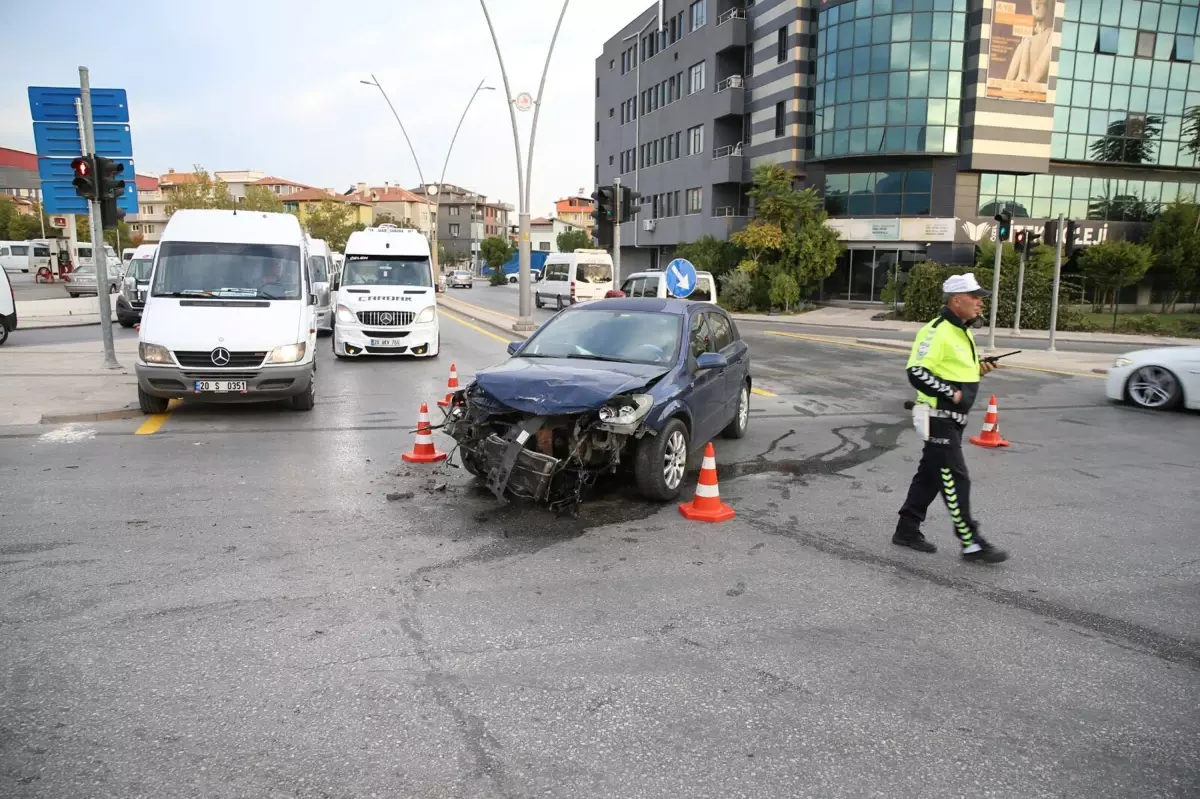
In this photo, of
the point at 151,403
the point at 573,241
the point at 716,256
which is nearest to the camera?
the point at 151,403

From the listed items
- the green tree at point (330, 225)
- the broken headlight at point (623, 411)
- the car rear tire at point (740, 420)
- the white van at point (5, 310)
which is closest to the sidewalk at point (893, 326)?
the car rear tire at point (740, 420)

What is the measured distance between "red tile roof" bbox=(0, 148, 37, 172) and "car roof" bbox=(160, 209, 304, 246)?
135 metres

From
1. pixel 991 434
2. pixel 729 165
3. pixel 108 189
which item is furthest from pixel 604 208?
pixel 729 165

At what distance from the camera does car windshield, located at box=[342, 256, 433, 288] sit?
16422 mm

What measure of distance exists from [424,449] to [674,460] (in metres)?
2.61

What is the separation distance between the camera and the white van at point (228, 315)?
30.9 ft

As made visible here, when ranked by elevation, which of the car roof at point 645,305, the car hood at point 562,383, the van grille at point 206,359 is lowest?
the van grille at point 206,359

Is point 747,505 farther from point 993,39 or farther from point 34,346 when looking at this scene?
point 993,39

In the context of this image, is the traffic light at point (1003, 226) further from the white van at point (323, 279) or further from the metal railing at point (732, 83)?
the metal railing at point (732, 83)

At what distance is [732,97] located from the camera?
4425cm

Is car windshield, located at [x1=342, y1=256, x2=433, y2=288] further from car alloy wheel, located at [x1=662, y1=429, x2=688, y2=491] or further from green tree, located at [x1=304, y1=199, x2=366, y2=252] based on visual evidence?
green tree, located at [x1=304, y1=199, x2=366, y2=252]

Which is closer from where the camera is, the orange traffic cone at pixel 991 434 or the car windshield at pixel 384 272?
the orange traffic cone at pixel 991 434

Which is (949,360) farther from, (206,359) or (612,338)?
A: (206,359)

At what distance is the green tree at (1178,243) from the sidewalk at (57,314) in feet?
136
